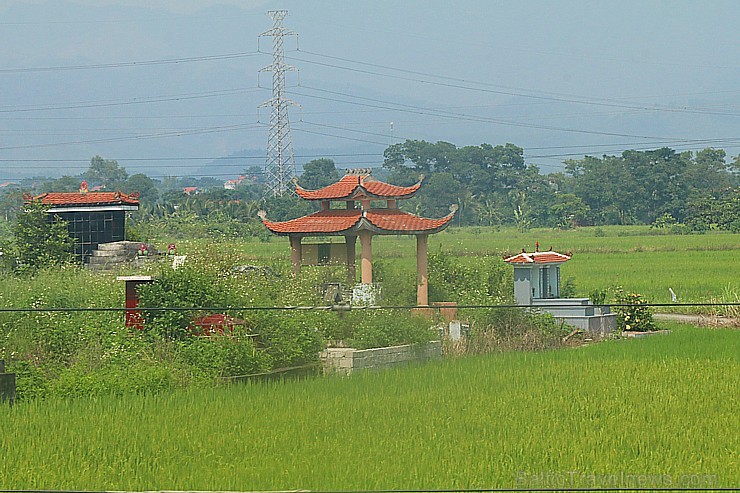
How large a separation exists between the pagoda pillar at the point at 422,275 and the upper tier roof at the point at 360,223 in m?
0.28

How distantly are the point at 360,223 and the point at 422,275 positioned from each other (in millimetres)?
1434

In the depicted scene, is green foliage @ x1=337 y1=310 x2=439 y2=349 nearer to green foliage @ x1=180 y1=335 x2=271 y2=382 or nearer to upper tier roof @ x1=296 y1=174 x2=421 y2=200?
green foliage @ x1=180 y1=335 x2=271 y2=382

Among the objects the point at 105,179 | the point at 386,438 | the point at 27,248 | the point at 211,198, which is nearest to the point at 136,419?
the point at 386,438

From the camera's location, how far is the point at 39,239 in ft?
76.0

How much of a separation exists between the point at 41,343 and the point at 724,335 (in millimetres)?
10132

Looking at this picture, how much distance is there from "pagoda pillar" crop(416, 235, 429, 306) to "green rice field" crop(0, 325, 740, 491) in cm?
520

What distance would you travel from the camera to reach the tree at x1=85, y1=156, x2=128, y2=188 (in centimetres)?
10737

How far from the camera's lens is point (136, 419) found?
29.7 feet

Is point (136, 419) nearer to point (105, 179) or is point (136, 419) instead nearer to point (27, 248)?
point (27, 248)

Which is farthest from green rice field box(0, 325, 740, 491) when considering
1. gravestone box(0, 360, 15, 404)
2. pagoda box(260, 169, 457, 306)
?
pagoda box(260, 169, 457, 306)

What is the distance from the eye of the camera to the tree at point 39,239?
22531 mm

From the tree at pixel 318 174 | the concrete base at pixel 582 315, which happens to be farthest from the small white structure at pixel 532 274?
the tree at pixel 318 174

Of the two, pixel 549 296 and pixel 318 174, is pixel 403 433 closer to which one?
pixel 549 296

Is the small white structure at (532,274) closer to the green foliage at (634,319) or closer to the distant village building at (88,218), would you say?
the green foliage at (634,319)
